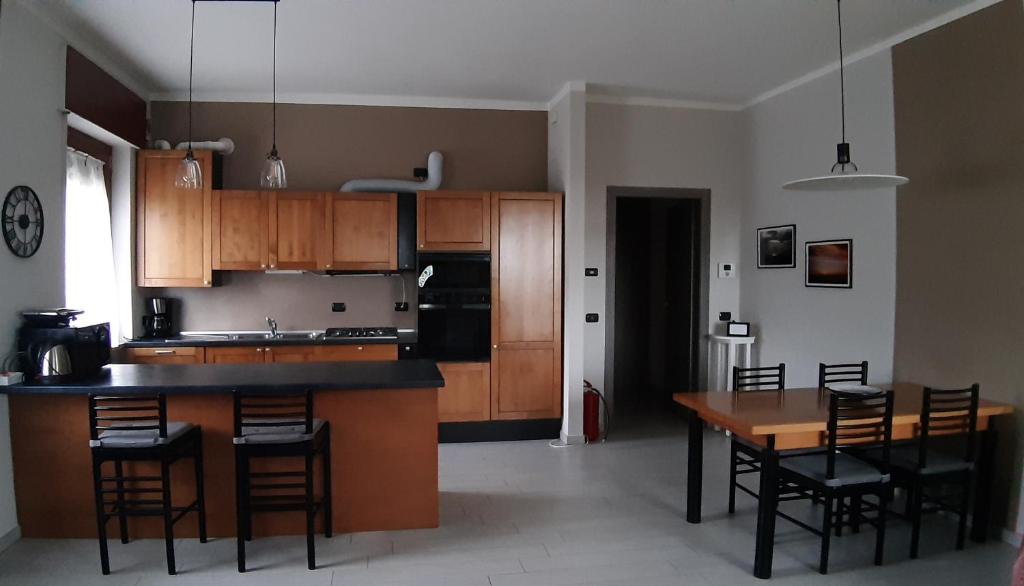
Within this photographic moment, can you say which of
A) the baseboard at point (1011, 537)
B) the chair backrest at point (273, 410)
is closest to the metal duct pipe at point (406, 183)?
the chair backrest at point (273, 410)

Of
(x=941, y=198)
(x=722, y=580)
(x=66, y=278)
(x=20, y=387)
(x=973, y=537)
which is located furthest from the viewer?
(x=66, y=278)

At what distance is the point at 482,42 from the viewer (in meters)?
4.17

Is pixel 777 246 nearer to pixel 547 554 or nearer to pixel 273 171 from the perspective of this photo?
pixel 547 554

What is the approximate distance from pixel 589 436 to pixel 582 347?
0.78 metres

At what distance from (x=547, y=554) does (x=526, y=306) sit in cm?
241

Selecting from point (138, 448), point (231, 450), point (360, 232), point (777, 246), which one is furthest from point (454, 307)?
point (777, 246)

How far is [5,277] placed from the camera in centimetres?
332

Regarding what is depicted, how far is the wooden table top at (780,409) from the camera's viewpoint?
294cm

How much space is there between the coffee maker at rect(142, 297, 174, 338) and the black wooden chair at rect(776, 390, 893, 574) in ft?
16.0

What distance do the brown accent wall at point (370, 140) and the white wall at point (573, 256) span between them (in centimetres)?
64

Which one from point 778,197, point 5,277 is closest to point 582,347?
point 778,197

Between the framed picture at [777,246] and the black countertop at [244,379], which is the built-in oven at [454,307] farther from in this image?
the framed picture at [777,246]

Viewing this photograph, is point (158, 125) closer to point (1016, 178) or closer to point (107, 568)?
point (107, 568)

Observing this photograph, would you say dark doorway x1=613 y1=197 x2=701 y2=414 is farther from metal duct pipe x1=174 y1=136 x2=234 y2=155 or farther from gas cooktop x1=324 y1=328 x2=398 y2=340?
metal duct pipe x1=174 y1=136 x2=234 y2=155
